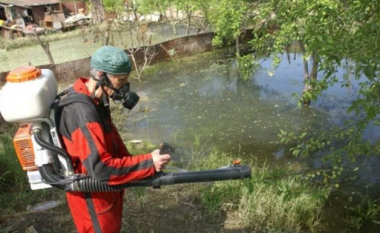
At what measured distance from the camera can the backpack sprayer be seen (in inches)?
69.1

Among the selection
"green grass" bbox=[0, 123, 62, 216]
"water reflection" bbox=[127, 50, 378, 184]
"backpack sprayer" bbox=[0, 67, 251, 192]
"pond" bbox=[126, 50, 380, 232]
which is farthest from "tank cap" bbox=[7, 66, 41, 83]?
"water reflection" bbox=[127, 50, 378, 184]

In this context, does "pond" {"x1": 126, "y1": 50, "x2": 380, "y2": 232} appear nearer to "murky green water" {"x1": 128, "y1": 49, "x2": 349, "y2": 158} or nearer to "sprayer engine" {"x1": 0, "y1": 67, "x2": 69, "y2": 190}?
"murky green water" {"x1": 128, "y1": 49, "x2": 349, "y2": 158}

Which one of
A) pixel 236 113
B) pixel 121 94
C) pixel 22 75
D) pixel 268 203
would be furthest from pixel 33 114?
pixel 236 113

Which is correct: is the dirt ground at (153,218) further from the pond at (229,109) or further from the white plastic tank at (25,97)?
the pond at (229,109)

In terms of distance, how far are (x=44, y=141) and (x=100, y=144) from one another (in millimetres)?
310

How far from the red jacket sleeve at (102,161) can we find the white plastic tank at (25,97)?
22 cm

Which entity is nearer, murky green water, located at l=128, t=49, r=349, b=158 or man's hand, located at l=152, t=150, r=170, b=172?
man's hand, located at l=152, t=150, r=170, b=172

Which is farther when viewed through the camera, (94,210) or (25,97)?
(94,210)

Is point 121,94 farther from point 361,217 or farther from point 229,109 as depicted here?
point 229,109

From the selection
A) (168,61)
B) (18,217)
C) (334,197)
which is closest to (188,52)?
(168,61)

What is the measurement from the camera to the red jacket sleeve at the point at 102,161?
1.81 metres

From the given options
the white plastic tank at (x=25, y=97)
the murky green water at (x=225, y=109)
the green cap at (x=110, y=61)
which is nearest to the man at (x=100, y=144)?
the green cap at (x=110, y=61)

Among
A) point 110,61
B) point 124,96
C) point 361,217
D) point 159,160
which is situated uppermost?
point 110,61

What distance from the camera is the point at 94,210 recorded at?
6.88 feet
